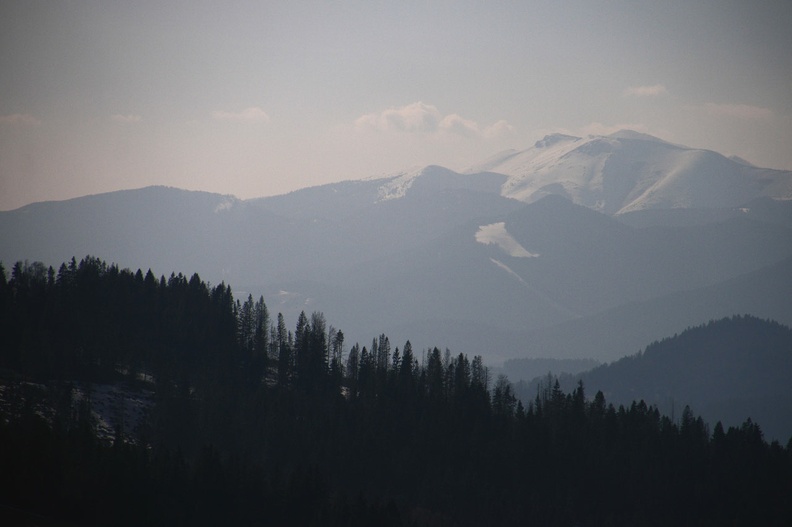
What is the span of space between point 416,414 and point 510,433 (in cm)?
1693

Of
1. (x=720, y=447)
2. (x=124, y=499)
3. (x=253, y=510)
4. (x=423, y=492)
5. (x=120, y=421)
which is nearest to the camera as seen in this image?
(x=124, y=499)

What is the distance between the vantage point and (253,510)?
125 meters

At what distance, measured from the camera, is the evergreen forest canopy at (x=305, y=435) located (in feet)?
412

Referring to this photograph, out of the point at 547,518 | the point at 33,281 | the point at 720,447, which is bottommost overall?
the point at 547,518

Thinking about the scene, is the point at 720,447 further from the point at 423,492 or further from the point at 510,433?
the point at 423,492

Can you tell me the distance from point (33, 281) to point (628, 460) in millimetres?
111512

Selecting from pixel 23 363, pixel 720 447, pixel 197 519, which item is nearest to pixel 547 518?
pixel 720 447

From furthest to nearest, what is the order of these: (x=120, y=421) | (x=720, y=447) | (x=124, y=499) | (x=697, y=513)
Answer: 1. (x=720, y=447)
2. (x=697, y=513)
3. (x=120, y=421)
4. (x=124, y=499)

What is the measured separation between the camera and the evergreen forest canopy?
4946 inches

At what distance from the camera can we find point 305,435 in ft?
497

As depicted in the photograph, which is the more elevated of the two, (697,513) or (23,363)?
(23,363)

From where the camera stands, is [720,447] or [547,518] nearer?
[547,518]

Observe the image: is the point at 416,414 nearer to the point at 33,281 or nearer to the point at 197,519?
the point at 197,519

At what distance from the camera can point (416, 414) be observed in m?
166
